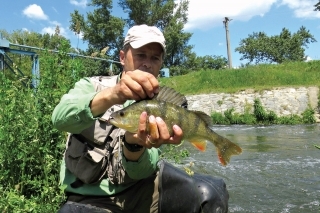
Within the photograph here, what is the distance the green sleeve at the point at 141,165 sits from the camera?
271 centimetres

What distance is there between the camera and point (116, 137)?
2.85 meters

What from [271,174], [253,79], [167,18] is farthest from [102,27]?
[271,174]

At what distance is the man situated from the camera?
2.32 m

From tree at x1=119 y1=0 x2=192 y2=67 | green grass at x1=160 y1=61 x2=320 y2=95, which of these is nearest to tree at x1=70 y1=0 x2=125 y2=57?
tree at x1=119 y1=0 x2=192 y2=67

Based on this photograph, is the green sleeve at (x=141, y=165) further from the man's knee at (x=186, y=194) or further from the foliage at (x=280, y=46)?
the foliage at (x=280, y=46)

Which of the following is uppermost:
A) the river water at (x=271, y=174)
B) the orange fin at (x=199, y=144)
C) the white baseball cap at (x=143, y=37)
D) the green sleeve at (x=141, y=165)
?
the white baseball cap at (x=143, y=37)

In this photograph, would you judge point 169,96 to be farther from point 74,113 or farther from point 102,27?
point 102,27

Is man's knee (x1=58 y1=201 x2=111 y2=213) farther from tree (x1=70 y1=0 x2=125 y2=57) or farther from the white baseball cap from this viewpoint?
tree (x1=70 y1=0 x2=125 y2=57)

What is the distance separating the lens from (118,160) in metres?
2.79

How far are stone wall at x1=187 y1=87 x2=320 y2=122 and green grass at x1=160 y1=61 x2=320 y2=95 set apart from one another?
0.56 meters

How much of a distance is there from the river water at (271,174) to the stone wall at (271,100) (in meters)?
7.24

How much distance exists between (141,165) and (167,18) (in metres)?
45.4

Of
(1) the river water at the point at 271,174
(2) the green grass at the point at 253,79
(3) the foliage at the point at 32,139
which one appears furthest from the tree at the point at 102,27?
(3) the foliage at the point at 32,139

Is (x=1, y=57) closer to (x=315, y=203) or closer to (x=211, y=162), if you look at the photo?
(x=211, y=162)
